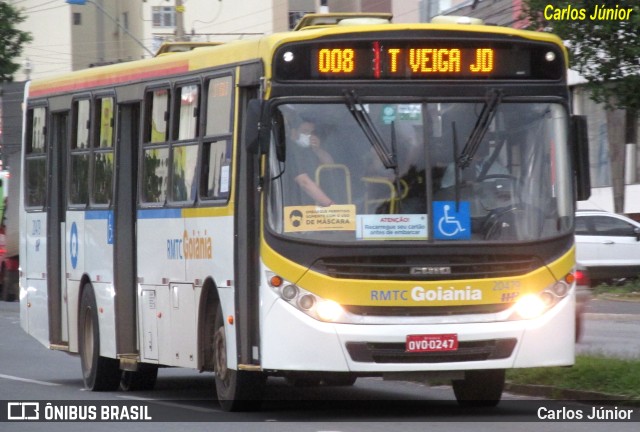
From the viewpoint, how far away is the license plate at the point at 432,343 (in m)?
11.9

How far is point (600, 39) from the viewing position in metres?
26.4

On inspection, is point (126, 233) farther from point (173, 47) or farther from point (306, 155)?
point (306, 155)

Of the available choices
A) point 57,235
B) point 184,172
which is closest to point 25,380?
point 57,235

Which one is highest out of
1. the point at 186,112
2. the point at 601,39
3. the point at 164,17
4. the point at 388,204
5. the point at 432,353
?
the point at 164,17

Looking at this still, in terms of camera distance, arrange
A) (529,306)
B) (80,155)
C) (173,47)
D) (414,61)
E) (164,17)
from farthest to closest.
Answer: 1. (164,17)
2. (80,155)
3. (173,47)
4. (414,61)
5. (529,306)

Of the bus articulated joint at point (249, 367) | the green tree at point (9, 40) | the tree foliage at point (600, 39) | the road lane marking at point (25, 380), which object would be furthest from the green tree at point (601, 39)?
the green tree at point (9, 40)

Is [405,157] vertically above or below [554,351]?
above

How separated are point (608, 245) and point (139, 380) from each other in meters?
16.3

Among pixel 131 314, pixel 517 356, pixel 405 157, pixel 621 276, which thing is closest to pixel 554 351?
pixel 517 356

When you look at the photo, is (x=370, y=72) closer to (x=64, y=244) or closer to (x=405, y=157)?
(x=405, y=157)
